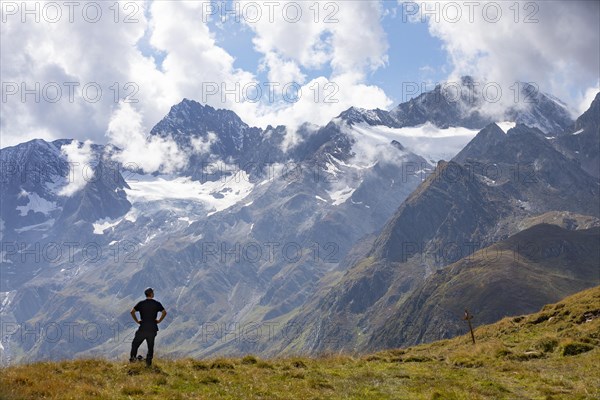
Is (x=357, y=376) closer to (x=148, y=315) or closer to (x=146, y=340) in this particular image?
(x=146, y=340)

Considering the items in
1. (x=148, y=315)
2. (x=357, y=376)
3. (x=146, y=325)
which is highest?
(x=148, y=315)

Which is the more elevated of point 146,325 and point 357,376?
point 146,325

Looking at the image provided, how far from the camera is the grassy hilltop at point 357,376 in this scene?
20.6m

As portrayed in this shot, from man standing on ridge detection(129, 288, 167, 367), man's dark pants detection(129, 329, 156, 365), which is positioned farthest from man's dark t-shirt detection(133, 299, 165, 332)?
man's dark pants detection(129, 329, 156, 365)

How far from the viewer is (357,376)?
2698 cm

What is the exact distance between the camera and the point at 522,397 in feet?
73.0

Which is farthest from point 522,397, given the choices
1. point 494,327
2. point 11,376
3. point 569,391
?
point 494,327

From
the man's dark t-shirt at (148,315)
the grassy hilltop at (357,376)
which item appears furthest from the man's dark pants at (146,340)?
the grassy hilltop at (357,376)

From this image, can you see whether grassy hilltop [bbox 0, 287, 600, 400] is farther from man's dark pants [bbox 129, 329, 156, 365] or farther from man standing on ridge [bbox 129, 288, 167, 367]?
man standing on ridge [bbox 129, 288, 167, 367]

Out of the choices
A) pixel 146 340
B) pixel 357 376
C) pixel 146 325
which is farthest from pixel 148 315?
pixel 357 376

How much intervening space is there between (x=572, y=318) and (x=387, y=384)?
20.1 meters

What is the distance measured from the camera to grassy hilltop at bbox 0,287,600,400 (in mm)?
20594

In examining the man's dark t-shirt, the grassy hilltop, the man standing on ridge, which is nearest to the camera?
the grassy hilltop

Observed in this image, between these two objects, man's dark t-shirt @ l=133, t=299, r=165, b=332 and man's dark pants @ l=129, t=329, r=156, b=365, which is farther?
man's dark t-shirt @ l=133, t=299, r=165, b=332
